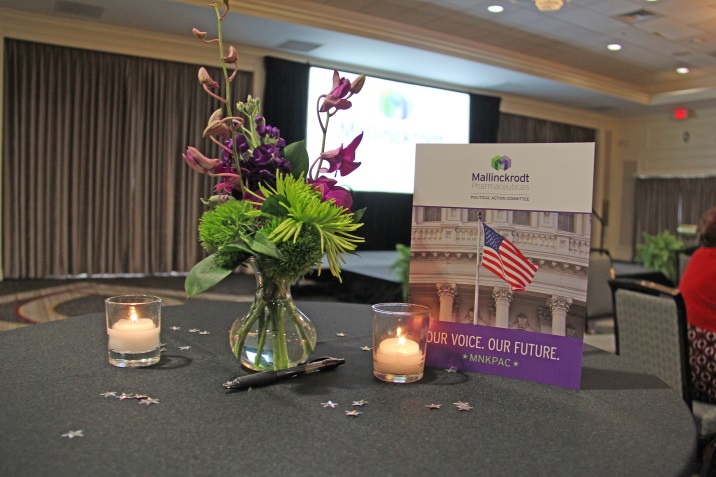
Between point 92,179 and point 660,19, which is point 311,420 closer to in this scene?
point 92,179

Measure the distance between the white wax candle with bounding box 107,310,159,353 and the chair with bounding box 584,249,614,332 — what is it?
2.88m

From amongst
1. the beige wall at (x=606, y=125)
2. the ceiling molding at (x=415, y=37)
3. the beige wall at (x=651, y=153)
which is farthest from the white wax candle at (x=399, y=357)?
the beige wall at (x=651, y=153)

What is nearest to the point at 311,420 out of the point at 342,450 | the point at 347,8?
the point at 342,450

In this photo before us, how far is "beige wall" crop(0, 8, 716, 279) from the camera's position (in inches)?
253

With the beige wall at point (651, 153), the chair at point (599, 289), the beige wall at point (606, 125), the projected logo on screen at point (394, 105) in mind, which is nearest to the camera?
the chair at point (599, 289)

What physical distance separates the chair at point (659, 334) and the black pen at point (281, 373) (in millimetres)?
1285

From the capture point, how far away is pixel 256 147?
1.04 meters

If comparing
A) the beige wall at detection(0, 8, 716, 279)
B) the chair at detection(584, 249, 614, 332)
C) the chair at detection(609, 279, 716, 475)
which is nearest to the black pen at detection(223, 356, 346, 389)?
the chair at detection(609, 279, 716, 475)

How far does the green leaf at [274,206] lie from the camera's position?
3.15 ft

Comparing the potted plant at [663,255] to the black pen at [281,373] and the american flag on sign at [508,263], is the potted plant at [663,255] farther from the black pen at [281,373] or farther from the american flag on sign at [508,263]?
the black pen at [281,373]

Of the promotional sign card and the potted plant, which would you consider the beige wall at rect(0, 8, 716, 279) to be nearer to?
the potted plant

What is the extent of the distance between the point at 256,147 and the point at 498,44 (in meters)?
7.45

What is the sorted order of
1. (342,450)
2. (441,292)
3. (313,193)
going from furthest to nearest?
(441,292) < (313,193) < (342,450)

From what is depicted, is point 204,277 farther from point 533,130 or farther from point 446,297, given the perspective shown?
point 533,130
